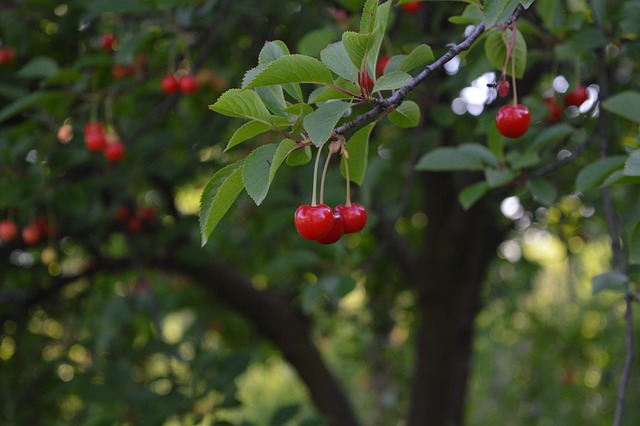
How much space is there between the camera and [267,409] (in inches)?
225

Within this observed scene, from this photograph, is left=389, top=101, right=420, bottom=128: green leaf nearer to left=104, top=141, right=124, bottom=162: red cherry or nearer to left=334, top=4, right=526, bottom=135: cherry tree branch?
left=334, top=4, right=526, bottom=135: cherry tree branch

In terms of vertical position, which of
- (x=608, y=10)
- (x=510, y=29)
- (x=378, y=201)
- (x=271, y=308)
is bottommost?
(x=271, y=308)

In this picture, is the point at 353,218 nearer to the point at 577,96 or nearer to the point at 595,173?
the point at 595,173

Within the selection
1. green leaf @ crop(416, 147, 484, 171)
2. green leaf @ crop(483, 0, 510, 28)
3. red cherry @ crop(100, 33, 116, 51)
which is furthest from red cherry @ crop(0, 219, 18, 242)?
green leaf @ crop(483, 0, 510, 28)

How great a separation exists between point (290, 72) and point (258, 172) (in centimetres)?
11

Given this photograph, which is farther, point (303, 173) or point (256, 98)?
point (303, 173)

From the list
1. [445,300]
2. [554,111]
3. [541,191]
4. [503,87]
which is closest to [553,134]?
[541,191]

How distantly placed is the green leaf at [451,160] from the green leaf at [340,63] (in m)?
0.66

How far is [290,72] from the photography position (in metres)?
0.78

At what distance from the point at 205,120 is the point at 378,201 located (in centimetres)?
73

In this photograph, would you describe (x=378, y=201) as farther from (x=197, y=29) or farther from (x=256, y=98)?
(x=256, y=98)

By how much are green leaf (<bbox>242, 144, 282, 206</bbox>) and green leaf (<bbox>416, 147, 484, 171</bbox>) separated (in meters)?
0.72

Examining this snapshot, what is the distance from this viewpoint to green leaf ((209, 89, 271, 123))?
2.57 ft

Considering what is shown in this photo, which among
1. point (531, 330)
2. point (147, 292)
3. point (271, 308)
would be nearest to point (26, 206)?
point (147, 292)
